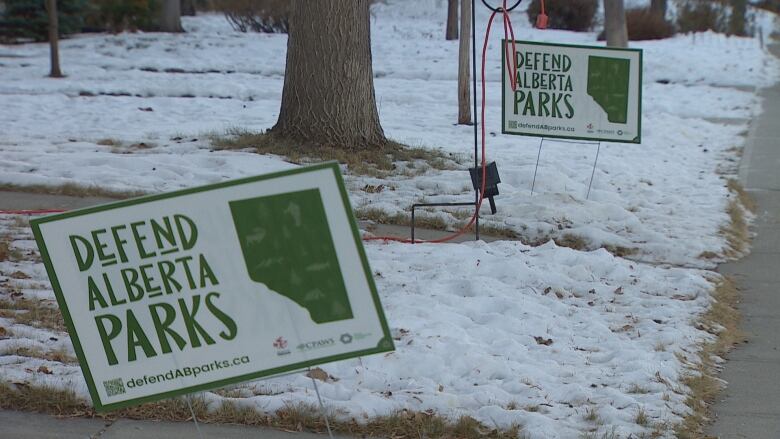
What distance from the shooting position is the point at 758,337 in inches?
250

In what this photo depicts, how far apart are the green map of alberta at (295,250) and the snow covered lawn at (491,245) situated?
1092 mm

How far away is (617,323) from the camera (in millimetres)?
6289

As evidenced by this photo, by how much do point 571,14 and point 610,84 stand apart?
79.0 ft

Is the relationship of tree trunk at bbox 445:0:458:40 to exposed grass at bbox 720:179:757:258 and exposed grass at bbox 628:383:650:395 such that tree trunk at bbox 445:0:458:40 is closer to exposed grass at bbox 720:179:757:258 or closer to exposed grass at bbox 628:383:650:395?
exposed grass at bbox 720:179:757:258

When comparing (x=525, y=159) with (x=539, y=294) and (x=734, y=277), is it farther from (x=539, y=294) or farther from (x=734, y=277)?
(x=539, y=294)

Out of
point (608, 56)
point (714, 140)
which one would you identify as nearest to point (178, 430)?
point (608, 56)

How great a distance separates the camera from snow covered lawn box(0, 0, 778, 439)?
5.00m

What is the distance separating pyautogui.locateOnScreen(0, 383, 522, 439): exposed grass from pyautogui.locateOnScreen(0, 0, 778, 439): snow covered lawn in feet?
0.26

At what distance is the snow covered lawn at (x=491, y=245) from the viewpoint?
500 centimetres

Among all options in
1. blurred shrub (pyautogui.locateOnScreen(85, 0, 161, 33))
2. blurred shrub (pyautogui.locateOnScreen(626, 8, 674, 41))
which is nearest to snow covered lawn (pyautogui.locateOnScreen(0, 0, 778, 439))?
blurred shrub (pyautogui.locateOnScreen(85, 0, 161, 33))

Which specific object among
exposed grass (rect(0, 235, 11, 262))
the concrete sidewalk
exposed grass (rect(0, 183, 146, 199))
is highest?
exposed grass (rect(0, 183, 146, 199))

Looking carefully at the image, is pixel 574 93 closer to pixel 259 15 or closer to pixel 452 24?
pixel 452 24

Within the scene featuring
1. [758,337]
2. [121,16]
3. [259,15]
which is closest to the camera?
[758,337]

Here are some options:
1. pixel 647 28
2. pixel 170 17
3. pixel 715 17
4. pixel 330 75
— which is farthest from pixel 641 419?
pixel 715 17
